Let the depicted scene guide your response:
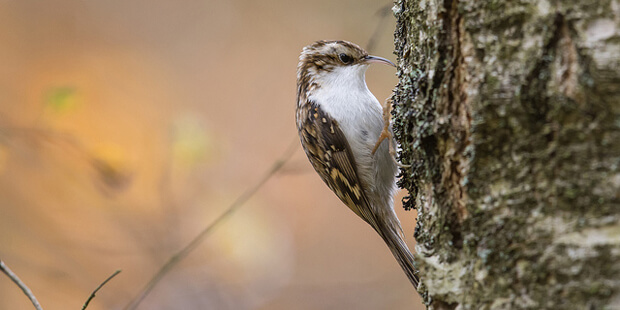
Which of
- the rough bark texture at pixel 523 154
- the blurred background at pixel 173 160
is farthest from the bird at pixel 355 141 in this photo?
the rough bark texture at pixel 523 154

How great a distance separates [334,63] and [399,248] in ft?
3.12

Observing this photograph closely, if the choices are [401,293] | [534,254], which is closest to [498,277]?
[534,254]

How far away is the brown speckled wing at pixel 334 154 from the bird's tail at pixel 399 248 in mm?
68

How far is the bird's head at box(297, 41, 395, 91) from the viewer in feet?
8.91

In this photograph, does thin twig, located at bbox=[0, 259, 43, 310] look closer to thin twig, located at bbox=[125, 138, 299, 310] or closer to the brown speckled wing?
thin twig, located at bbox=[125, 138, 299, 310]

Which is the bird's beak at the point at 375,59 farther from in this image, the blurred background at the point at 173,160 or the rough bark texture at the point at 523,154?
the rough bark texture at the point at 523,154

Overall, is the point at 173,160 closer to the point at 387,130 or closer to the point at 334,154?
the point at 334,154

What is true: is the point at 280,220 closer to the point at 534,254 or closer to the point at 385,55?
the point at 385,55

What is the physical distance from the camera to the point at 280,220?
4383mm

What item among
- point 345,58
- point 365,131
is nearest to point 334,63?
point 345,58

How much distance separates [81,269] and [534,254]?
355cm

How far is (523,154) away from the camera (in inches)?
44.0

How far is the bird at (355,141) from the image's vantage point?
8.47ft

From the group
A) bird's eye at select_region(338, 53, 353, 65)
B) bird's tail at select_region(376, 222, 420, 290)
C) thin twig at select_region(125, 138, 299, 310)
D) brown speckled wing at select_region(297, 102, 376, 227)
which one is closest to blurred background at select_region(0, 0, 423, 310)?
thin twig at select_region(125, 138, 299, 310)
